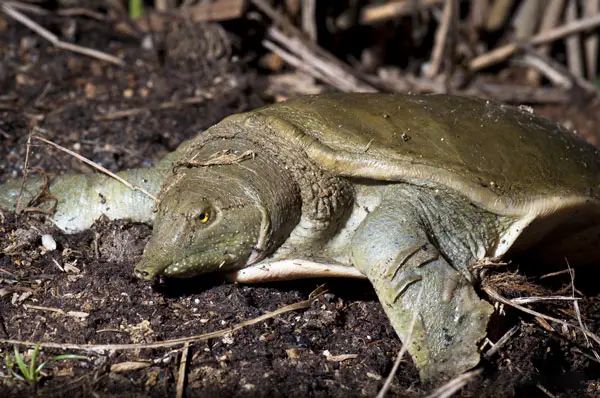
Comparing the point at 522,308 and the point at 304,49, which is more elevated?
the point at 522,308

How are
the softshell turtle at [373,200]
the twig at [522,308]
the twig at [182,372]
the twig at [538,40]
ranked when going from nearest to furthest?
the twig at [182,372], the softshell turtle at [373,200], the twig at [522,308], the twig at [538,40]

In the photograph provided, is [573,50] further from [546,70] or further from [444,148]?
[444,148]

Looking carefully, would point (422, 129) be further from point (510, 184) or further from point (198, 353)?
point (198, 353)

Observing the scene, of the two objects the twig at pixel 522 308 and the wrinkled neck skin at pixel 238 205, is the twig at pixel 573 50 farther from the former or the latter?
the wrinkled neck skin at pixel 238 205

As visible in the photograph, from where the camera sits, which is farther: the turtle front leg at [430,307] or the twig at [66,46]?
the twig at [66,46]

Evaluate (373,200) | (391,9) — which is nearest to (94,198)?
(373,200)

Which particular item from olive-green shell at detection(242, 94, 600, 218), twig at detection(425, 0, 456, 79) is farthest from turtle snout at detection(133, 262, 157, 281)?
twig at detection(425, 0, 456, 79)

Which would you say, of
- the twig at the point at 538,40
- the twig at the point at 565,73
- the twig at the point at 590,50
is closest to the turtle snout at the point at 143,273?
the twig at the point at 538,40
